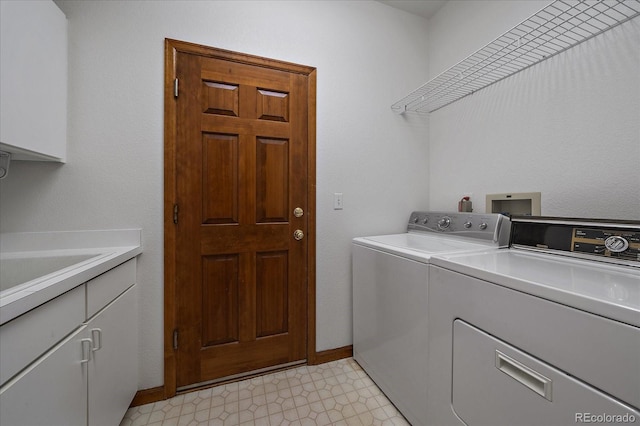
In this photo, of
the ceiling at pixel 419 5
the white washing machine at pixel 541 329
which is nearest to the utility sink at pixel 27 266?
the white washing machine at pixel 541 329

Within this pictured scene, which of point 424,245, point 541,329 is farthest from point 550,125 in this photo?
point 541,329

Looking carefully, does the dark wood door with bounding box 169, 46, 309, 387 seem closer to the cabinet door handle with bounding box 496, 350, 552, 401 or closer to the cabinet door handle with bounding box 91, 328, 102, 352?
the cabinet door handle with bounding box 91, 328, 102, 352

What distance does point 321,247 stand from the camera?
1816 mm

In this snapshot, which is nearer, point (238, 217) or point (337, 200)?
point (238, 217)

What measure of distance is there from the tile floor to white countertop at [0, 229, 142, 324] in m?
0.87

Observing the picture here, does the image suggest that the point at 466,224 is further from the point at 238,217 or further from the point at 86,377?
the point at 86,377

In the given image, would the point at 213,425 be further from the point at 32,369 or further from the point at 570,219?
the point at 570,219

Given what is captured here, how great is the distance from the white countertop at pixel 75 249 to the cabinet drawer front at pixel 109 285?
0.11ft

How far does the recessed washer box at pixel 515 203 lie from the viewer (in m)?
1.39

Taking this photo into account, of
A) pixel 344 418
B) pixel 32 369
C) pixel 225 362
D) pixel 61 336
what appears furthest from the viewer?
pixel 225 362

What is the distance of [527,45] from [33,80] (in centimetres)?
237

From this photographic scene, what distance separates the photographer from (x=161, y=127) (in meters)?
1.46

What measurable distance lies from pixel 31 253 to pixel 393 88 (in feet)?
8.01

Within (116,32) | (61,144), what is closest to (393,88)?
(116,32)
